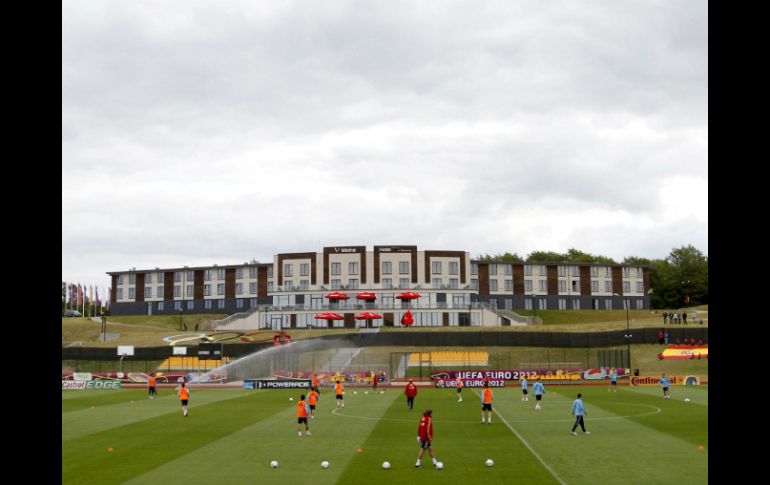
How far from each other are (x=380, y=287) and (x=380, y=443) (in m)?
86.8

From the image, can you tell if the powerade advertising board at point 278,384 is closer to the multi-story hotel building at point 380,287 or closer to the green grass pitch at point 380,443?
the green grass pitch at point 380,443

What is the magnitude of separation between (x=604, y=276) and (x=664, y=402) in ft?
311

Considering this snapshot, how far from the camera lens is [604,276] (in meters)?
138

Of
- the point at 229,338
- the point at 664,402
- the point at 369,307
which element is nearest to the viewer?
the point at 664,402

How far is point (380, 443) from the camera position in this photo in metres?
28.3

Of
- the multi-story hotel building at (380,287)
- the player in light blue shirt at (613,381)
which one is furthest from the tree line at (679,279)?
the player in light blue shirt at (613,381)

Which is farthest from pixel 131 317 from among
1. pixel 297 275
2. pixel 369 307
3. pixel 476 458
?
pixel 476 458

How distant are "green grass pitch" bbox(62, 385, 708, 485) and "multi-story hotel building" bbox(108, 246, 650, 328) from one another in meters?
66.1

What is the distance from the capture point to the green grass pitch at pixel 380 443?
21578 mm

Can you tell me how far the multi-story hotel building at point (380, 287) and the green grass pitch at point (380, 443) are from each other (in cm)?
6614

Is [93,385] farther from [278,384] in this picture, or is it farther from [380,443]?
[380,443]

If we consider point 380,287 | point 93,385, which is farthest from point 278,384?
point 380,287

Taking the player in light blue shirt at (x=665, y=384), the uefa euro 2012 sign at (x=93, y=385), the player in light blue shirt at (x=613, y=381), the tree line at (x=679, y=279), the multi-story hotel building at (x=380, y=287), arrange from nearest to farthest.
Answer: the player in light blue shirt at (x=665, y=384) → the player in light blue shirt at (x=613, y=381) → the uefa euro 2012 sign at (x=93, y=385) → the multi-story hotel building at (x=380, y=287) → the tree line at (x=679, y=279)
